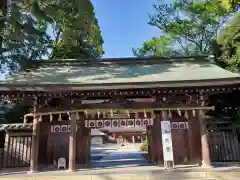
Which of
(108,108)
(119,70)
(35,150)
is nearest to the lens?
(35,150)

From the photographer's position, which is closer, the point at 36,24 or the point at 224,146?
the point at 224,146

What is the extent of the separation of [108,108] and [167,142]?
2644 millimetres

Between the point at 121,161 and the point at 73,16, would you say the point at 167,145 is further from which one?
the point at 73,16

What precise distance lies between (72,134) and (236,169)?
6239 mm

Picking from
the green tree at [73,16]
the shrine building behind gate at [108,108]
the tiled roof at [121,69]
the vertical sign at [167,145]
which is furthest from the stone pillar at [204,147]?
the green tree at [73,16]

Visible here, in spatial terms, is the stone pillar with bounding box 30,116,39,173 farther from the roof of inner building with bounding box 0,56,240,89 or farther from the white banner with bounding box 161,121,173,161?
the white banner with bounding box 161,121,173,161

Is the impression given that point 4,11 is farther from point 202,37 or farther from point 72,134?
point 202,37

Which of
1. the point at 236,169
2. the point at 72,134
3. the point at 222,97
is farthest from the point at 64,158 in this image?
the point at 222,97

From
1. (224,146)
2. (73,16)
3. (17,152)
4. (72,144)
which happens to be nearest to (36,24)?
(73,16)

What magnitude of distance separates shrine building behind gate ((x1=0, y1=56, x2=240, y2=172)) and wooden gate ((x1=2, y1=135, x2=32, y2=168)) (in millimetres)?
41

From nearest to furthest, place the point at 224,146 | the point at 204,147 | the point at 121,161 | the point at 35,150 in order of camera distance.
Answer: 1. the point at 204,147
2. the point at 35,150
3. the point at 224,146
4. the point at 121,161

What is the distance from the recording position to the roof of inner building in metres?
10.5

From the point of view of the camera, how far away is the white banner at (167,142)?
9.16m

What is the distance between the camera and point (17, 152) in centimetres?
1080
